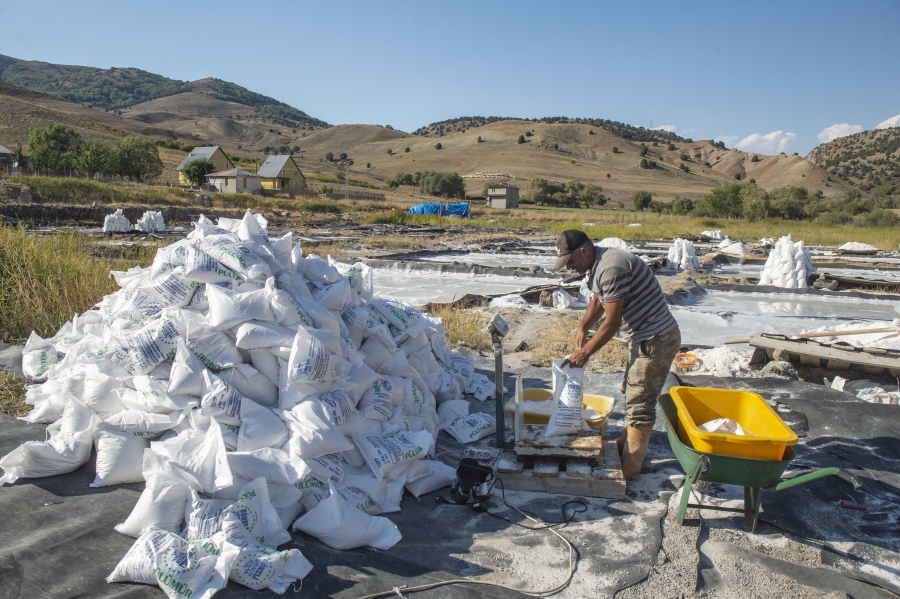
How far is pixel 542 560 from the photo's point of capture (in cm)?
255

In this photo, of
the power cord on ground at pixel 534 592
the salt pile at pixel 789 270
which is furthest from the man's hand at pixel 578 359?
the salt pile at pixel 789 270

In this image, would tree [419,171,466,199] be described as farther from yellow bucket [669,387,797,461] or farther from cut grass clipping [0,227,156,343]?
yellow bucket [669,387,797,461]

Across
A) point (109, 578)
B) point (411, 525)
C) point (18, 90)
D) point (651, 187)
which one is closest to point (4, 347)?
point (109, 578)

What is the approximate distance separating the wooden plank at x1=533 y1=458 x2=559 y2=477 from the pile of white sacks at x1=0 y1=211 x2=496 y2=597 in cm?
50

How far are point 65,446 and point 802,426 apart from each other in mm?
4405

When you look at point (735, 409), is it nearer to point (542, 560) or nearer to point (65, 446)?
point (542, 560)

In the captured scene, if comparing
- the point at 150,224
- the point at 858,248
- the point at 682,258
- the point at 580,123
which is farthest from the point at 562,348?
the point at 580,123

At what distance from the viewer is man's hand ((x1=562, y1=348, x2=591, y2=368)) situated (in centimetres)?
308

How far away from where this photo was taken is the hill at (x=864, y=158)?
6944 centimetres

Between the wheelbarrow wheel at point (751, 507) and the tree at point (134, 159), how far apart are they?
48525 mm

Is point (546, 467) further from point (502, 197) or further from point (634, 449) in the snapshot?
point (502, 197)

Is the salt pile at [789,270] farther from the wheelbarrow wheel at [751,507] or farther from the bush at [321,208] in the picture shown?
the bush at [321,208]

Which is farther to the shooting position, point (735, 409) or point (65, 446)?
point (735, 409)

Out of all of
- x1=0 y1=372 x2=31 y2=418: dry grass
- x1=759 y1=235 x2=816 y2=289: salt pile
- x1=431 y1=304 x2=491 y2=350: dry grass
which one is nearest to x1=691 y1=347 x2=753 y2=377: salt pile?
x1=431 y1=304 x2=491 y2=350: dry grass
